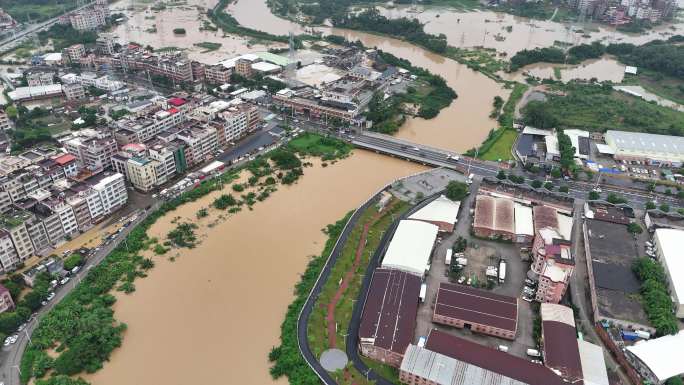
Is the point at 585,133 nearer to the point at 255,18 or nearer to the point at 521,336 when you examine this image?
the point at 521,336

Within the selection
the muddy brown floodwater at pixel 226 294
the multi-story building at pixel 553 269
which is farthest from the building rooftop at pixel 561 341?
the muddy brown floodwater at pixel 226 294

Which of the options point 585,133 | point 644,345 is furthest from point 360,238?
point 585,133

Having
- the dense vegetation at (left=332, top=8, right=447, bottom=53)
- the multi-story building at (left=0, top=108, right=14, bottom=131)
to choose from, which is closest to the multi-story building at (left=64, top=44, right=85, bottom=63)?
the multi-story building at (left=0, top=108, right=14, bottom=131)

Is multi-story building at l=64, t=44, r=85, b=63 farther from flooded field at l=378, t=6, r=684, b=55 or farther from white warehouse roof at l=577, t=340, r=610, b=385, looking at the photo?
white warehouse roof at l=577, t=340, r=610, b=385

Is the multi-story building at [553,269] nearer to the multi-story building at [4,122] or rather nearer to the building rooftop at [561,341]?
the building rooftop at [561,341]

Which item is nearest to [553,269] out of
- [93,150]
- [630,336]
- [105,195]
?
[630,336]
